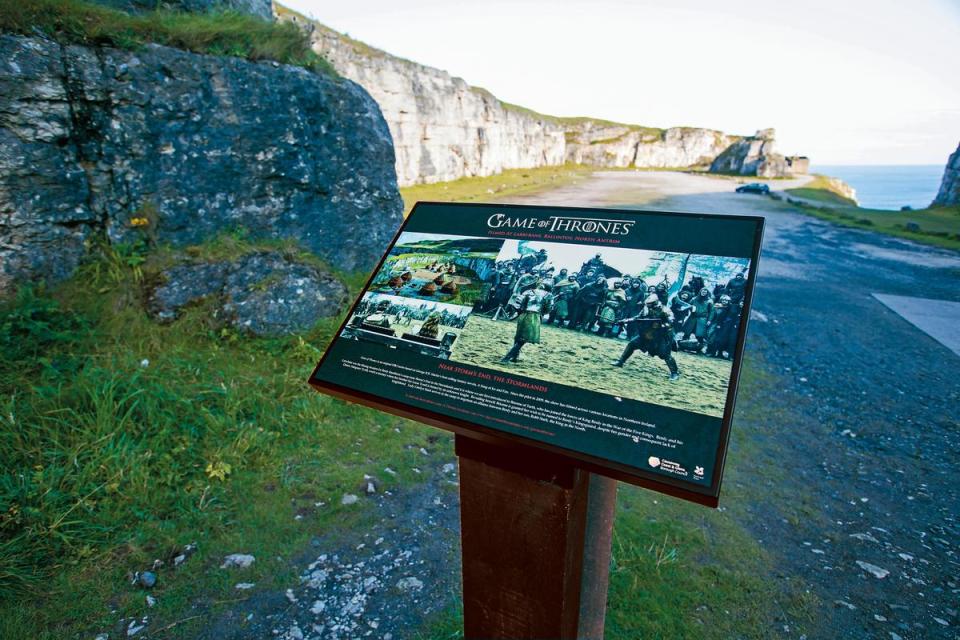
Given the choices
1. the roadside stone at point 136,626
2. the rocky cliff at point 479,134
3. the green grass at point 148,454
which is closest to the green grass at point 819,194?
the rocky cliff at point 479,134

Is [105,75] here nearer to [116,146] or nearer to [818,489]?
[116,146]

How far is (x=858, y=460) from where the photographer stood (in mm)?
4176

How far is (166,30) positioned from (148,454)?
416 centimetres

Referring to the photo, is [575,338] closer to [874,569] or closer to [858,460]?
[874,569]

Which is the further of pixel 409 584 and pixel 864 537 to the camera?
pixel 864 537

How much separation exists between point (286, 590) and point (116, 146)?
424 centimetres

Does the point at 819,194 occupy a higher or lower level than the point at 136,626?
higher

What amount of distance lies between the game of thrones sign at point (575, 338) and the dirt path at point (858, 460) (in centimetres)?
204

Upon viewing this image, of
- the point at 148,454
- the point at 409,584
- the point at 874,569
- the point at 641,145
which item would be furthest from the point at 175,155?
the point at 641,145

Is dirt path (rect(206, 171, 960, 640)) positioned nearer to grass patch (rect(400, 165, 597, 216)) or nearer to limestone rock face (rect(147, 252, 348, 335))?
limestone rock face (rect(147, 252, 348, 335))

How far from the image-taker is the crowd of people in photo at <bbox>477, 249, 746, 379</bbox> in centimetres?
152

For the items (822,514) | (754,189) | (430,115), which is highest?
(430,115)

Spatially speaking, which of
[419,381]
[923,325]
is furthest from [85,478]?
[923,325]

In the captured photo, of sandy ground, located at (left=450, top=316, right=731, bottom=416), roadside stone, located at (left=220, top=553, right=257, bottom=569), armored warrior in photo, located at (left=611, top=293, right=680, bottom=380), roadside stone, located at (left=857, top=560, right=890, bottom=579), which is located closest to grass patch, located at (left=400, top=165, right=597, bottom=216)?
Answer: roadside stone, located at (left=220, top=553, right=257, bottom=569)
